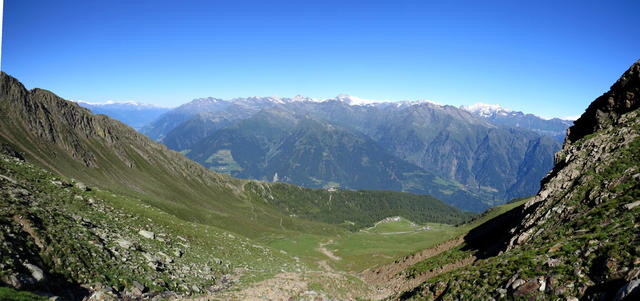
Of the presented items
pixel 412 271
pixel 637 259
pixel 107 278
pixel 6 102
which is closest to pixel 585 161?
pixel 412 271

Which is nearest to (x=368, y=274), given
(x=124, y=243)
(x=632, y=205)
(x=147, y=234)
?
(x=147, y=234)

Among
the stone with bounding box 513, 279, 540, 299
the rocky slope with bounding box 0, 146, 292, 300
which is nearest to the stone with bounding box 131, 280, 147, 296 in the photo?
the rocky slope with bounding box 0, 146, 292, 300

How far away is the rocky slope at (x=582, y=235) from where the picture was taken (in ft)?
47.8

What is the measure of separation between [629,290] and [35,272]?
29335mm

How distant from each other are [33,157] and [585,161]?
143 meters

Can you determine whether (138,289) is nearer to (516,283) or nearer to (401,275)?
(516,283)

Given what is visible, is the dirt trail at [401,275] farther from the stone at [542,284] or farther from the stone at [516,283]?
the stone at [542,284]

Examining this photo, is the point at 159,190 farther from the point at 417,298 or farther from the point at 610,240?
the point at 610,240

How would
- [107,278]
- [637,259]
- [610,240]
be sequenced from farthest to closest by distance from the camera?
[107,278], [610,240], [637,259]

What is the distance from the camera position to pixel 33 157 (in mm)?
97938

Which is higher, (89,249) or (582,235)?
(582,235)

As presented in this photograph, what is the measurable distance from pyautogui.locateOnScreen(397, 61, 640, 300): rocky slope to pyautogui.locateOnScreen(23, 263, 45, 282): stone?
25.9m

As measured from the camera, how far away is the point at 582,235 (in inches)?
853

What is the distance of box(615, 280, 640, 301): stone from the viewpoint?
1063 cm
